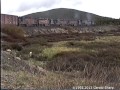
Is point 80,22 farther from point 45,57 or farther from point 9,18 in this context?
point 45,57

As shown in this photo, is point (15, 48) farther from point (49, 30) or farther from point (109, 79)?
point (49, 30)

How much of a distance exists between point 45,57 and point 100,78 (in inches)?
546

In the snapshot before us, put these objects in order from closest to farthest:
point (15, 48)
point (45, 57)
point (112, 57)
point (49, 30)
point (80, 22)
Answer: point (112, 57) < point (45, 57) < point (15, 48) < point (49, 30) < point (80, 22)

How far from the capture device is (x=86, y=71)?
989 cm

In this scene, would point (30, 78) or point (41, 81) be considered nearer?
point (41, 81)

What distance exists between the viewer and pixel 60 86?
7.93 m

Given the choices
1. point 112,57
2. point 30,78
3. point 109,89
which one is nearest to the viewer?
point 109,89

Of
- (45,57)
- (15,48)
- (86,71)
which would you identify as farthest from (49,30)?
(86,71)

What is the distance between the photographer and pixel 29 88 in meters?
7.98

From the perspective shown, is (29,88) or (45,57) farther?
(45,57)

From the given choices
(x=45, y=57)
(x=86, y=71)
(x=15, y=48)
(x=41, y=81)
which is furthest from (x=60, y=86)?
(x=15, y=48)

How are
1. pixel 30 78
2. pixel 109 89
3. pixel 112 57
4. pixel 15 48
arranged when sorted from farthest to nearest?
pixel 15 48
pixel 112 57
pixel 30 78
pixel 109 89

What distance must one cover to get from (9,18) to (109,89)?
78.5 meters

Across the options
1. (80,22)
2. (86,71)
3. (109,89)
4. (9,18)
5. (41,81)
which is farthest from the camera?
(80,22)
